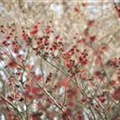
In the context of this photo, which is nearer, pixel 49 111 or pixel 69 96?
pixel 69 96

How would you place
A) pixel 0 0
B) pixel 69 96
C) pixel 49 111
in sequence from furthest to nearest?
pixel 0 0 < pixel 49 111 < pixel 69 96

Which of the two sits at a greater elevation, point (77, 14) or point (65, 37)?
point (77, 14)

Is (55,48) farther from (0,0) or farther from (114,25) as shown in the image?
(114,25)

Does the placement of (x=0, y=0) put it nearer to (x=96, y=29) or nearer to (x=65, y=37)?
(x=65, y=37)

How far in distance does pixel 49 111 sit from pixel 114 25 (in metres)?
5.75

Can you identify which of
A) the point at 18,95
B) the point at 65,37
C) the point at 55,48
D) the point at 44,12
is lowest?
the point at 18,95

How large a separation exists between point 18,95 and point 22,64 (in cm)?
63

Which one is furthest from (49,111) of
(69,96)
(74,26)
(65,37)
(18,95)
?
(74,26)

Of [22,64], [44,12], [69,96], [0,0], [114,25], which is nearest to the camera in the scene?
[22,64]

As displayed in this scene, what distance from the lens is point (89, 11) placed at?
14438mm

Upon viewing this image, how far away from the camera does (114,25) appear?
14078 mm

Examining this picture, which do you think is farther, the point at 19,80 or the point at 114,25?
the point at 114,25

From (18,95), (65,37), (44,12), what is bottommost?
(18,95)

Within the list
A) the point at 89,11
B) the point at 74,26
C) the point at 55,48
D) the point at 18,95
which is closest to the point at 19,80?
the point at 18,95
